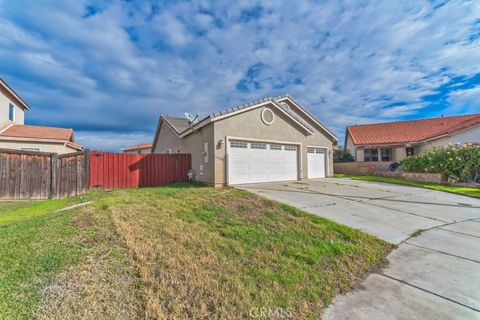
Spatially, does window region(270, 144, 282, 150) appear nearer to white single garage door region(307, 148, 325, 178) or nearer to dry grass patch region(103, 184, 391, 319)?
white single garage door region(307, 148, 325, 178)

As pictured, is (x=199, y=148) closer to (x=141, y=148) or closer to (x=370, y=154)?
(x=370, y=154)

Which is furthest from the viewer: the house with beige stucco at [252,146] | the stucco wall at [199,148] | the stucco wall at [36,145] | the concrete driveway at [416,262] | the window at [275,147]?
the stucco wall at [36,145]

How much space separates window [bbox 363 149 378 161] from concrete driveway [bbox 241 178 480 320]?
18.9m

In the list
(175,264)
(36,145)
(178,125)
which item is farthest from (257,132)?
(36,145)

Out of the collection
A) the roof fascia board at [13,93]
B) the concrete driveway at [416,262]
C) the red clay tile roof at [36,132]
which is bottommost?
the concrete driveway at [416,262]

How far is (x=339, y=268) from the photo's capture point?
3479 millimetres

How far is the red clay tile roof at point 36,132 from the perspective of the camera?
14.8 metres

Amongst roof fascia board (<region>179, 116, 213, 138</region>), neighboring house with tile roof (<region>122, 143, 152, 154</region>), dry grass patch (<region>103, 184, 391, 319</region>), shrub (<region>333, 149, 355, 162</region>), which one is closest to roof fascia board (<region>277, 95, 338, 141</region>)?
roof fascia board (<region>179, 116, 213, 138</region>)

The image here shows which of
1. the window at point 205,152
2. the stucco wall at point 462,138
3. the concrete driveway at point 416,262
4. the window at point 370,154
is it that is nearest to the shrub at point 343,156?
the window at point 370,154

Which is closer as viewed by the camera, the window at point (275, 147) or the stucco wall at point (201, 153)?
the stucco wall at point (201, 153)

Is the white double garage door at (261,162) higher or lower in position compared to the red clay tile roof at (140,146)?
lower

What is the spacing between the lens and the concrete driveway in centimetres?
260

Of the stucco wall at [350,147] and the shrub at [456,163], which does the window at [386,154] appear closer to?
the stucco wall at [350,147]
